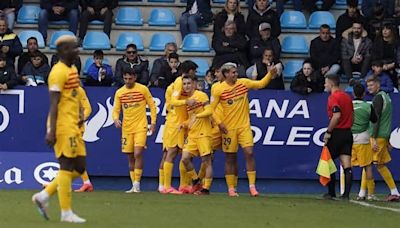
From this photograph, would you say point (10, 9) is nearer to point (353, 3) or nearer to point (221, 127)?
point (221, 127)

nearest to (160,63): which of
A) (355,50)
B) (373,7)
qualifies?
(355,50)

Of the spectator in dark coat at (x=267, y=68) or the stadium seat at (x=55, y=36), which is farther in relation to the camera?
the stadium seat at (x=55, y=36)

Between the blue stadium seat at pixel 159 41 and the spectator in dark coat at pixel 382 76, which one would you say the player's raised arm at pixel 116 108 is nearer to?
the blue stadium seat at pixel 159 41

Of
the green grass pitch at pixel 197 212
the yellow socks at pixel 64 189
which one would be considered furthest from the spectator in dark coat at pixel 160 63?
the yellow socks at pixel 64 189

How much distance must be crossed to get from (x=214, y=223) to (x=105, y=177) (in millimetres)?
8275

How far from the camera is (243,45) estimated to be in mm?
21625

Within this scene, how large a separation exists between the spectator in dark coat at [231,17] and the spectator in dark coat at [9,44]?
4.13 m

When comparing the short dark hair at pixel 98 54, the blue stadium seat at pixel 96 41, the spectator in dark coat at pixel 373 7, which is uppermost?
the spectator in dark coat at pixel 373 7

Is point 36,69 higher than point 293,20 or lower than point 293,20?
lower

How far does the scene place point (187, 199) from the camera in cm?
1655

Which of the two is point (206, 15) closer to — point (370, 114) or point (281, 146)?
point (281, 146)

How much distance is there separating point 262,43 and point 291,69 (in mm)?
1023

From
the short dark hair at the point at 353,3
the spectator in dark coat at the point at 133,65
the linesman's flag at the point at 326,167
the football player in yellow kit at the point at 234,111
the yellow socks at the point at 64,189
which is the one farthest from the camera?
the short dark hair at the point at 353,3

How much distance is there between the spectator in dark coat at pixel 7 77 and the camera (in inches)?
770
